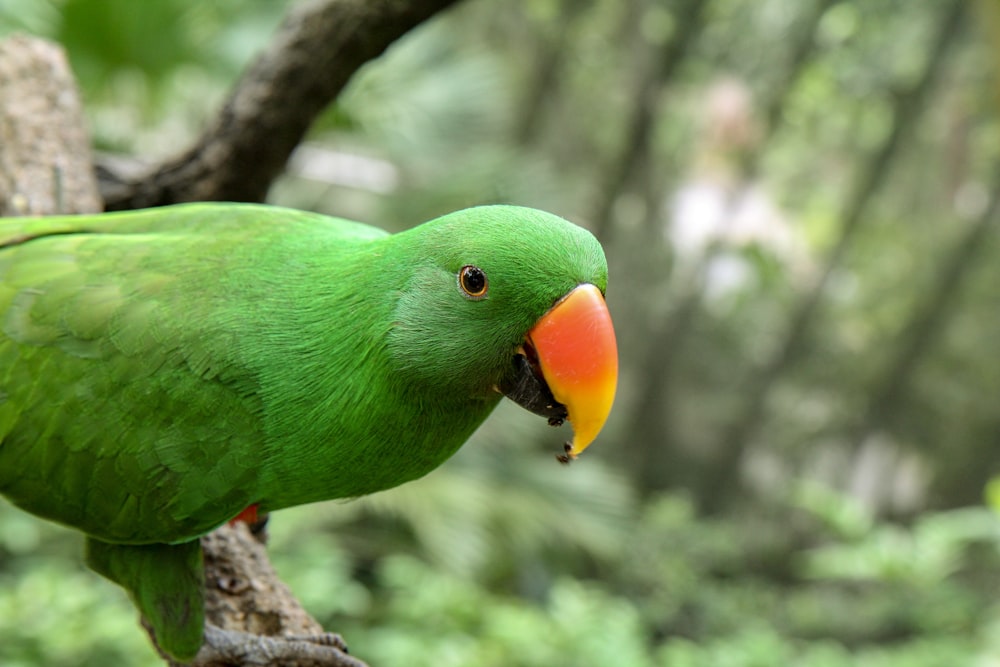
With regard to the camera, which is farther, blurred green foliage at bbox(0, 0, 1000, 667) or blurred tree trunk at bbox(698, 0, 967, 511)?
blurred tree trunk at bbox(698, 0, 967, 511)

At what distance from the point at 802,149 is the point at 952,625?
364cm

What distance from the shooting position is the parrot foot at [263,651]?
1.68m

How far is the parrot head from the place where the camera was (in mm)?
1211

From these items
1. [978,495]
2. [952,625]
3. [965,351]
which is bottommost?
[952,625]

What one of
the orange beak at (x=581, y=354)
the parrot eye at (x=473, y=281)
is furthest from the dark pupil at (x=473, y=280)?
the orange beak at (x=581, y=354)

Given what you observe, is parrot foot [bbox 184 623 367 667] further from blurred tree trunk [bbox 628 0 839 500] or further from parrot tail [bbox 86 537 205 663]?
blurred tree trunk [bbox 628 0 839 500]

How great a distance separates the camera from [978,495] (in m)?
6.23

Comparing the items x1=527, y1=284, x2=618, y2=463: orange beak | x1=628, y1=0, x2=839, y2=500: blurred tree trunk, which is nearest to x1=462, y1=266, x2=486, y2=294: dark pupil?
x1=527, y1=284, x2=618, y2=463: orange beak

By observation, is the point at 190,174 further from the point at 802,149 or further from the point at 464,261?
the point at 802,149

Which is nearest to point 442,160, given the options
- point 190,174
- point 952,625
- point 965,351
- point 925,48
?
point 190,174

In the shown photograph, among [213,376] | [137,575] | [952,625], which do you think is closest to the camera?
[213,376]

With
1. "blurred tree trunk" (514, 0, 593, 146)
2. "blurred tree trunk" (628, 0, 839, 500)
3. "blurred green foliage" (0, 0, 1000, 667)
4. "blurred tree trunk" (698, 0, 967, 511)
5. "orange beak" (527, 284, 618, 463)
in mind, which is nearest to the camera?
"orange beak" (527, 284, 618, 463)

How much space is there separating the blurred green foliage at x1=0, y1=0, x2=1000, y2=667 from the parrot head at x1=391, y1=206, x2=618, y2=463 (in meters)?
2.54

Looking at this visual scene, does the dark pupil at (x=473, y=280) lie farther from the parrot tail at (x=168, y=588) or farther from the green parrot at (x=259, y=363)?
the parrot tail at (x=168, y=588)
